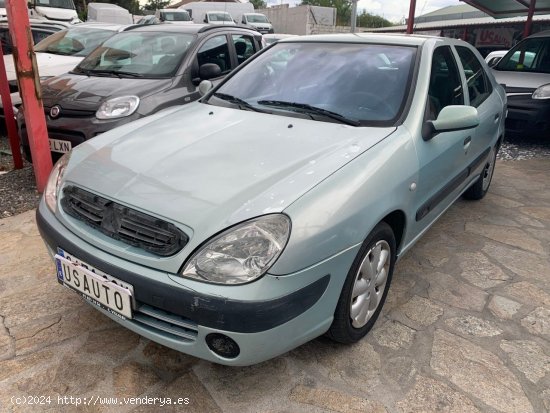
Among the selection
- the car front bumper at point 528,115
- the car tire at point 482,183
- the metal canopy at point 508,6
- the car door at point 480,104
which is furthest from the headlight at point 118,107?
the metal canopy at point 508,6

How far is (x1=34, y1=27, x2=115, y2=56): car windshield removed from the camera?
6348 millimetres

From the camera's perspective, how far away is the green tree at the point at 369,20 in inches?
2130

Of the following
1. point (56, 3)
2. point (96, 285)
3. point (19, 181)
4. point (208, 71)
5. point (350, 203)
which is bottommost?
point (19, 181)

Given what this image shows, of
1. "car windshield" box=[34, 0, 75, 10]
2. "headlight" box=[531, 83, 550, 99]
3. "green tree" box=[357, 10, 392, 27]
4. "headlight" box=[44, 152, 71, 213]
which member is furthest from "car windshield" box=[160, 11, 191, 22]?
"green tree" box=[357, 10, 392, 27]

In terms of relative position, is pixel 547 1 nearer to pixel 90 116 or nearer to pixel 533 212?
pixel 533 212

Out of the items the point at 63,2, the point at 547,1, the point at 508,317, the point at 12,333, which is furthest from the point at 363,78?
the point at 63,2

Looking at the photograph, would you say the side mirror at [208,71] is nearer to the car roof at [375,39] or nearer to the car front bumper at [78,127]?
the car front bumper at [78,127]

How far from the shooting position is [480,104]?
3.49 m

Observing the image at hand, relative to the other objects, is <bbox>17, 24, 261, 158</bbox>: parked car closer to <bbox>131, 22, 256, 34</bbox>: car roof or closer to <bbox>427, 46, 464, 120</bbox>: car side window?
<bbox>131, 22, 256, 34</bbox>: car roof

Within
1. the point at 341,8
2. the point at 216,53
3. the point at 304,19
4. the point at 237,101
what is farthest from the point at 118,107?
the point at 341,8

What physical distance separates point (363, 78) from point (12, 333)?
2.30 metres

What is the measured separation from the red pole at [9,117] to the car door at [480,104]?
402 centimetres

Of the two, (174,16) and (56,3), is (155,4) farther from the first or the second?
(56,3)

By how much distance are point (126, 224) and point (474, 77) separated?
2969mm
